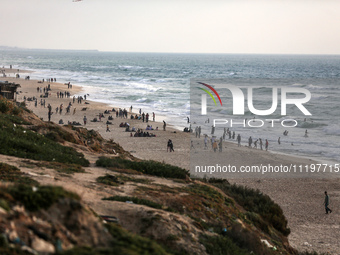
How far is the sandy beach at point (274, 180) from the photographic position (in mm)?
16297

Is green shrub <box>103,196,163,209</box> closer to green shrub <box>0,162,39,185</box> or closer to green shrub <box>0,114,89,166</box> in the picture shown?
green shrub <box>0,162,39,185</box>

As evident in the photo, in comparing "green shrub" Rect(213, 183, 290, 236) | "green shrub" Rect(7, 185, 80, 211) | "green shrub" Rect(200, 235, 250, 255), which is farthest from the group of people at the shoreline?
"green shrub" Rect(7, 185, 80, 211)

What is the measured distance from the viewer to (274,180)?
2438cm

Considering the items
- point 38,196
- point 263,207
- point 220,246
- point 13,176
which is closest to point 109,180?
point 13,176

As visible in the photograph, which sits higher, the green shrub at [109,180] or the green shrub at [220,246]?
the green shrub at [109,180]

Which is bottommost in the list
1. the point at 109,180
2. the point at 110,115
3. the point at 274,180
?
the point at 274,180

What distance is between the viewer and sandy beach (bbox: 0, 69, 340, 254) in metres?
16.3

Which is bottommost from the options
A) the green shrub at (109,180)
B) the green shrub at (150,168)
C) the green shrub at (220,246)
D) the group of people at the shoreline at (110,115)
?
the group of people at the shoreline at (110,115)

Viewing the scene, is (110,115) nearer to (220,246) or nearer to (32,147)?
(32,147)

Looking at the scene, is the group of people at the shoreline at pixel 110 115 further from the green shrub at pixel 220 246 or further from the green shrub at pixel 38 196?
the green shrub at pixel 38 196

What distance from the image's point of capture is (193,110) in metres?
54.3

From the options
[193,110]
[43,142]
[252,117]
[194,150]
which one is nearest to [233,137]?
[194,150]

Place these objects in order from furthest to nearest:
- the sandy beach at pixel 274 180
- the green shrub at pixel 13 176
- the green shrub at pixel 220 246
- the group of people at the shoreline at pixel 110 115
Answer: the group of people at the shoreline at pixel 110 115, the sandy beach at pixel 274 180, the green shrub at pixel 13 176, the green shrub at pixel 220 246

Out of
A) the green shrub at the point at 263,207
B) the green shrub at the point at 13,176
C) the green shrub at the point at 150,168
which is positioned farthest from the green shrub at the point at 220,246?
the green shrub at the point at 150,168
